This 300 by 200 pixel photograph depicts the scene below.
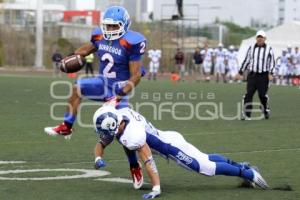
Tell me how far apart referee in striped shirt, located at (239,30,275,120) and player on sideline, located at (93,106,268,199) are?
824 cm

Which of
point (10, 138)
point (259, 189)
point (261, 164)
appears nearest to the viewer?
point (259, 189)

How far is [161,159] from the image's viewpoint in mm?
10047

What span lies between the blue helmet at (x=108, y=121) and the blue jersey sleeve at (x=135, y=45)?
61 cm

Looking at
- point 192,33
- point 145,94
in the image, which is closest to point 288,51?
point 145,94

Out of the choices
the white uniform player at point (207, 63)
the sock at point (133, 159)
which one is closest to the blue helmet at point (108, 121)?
the sock at point (133, 159)

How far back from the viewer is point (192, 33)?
194ft

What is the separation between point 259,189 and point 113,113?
1.54 m

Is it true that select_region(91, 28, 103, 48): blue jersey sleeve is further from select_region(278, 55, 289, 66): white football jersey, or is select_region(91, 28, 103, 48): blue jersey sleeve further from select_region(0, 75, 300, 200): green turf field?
select_region(278, 55, 289, 66): white football jersey

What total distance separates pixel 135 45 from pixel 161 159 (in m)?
2.43

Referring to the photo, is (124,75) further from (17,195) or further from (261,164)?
(261,164)

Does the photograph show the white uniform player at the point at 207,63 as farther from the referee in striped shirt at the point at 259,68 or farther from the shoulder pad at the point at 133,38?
the shoulder pad at the point at 133,38

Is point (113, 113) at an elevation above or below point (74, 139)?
above

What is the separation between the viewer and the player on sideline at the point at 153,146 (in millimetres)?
7590

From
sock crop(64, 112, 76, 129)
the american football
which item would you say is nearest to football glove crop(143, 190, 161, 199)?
sock crop(64, 112, 76, 129)
